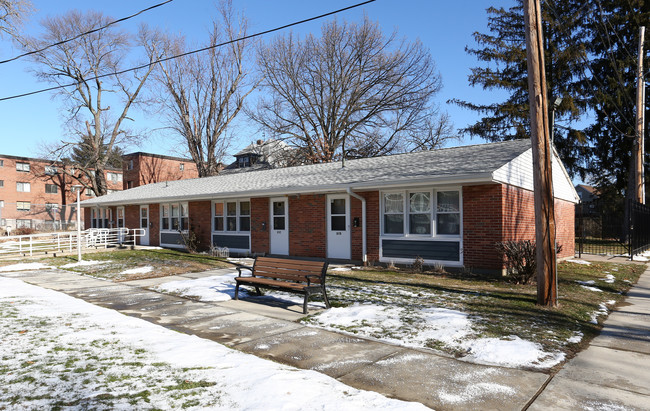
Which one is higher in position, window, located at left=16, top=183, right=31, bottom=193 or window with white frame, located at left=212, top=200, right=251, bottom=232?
window, located at left=16, top=183, right=31, bottom=193

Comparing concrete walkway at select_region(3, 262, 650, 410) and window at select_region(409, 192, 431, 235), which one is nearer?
concrete walkway at select_region(3, 262, 650, 410)

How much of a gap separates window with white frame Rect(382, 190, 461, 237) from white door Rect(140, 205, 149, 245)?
1529 centimetres

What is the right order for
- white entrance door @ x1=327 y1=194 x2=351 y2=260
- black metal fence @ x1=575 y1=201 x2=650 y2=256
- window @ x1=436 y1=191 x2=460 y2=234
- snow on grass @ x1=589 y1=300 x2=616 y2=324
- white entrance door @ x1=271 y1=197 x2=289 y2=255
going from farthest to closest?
black metal fence @ x1=575 y1=201 x2=650 y2=256
white entrance door @ x1=271 y1=197 x2=289 y2=255
white entrance door @ x1=327 y1=194 x2=351 y2=260
window @ x1=436 y1=191 x2=460 y2=234
snow on grass @ x1=589 y1=300 x2=616 y2=324

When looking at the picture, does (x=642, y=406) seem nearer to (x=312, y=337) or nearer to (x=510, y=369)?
(x=510, y=369)

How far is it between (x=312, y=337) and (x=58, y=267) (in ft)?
40.5

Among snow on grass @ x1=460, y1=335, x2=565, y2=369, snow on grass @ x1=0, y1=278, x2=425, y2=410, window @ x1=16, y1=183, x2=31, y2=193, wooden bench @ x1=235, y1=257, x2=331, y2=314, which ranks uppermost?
window @ x1=16, y1=183, x2=31, y2=193

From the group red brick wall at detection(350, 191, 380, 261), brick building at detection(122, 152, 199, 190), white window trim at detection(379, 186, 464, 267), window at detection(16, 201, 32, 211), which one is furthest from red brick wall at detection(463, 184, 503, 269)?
window at detection(16, 201, 32, 211)

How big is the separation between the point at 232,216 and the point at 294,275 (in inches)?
420

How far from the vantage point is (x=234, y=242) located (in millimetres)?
17516

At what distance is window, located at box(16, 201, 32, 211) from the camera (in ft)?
155

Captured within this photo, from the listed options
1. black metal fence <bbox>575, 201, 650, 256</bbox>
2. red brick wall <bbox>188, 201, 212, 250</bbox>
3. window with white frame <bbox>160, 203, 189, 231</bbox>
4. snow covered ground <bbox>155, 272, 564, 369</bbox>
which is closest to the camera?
snow covered ground <bbox>155, 272, 564, 369</bbox>

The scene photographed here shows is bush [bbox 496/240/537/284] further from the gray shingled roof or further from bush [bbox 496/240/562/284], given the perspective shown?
the gray shingled roof

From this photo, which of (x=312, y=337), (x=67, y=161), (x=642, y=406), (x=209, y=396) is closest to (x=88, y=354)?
(x=209, y=396)

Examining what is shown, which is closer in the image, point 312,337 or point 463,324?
point 312,337
